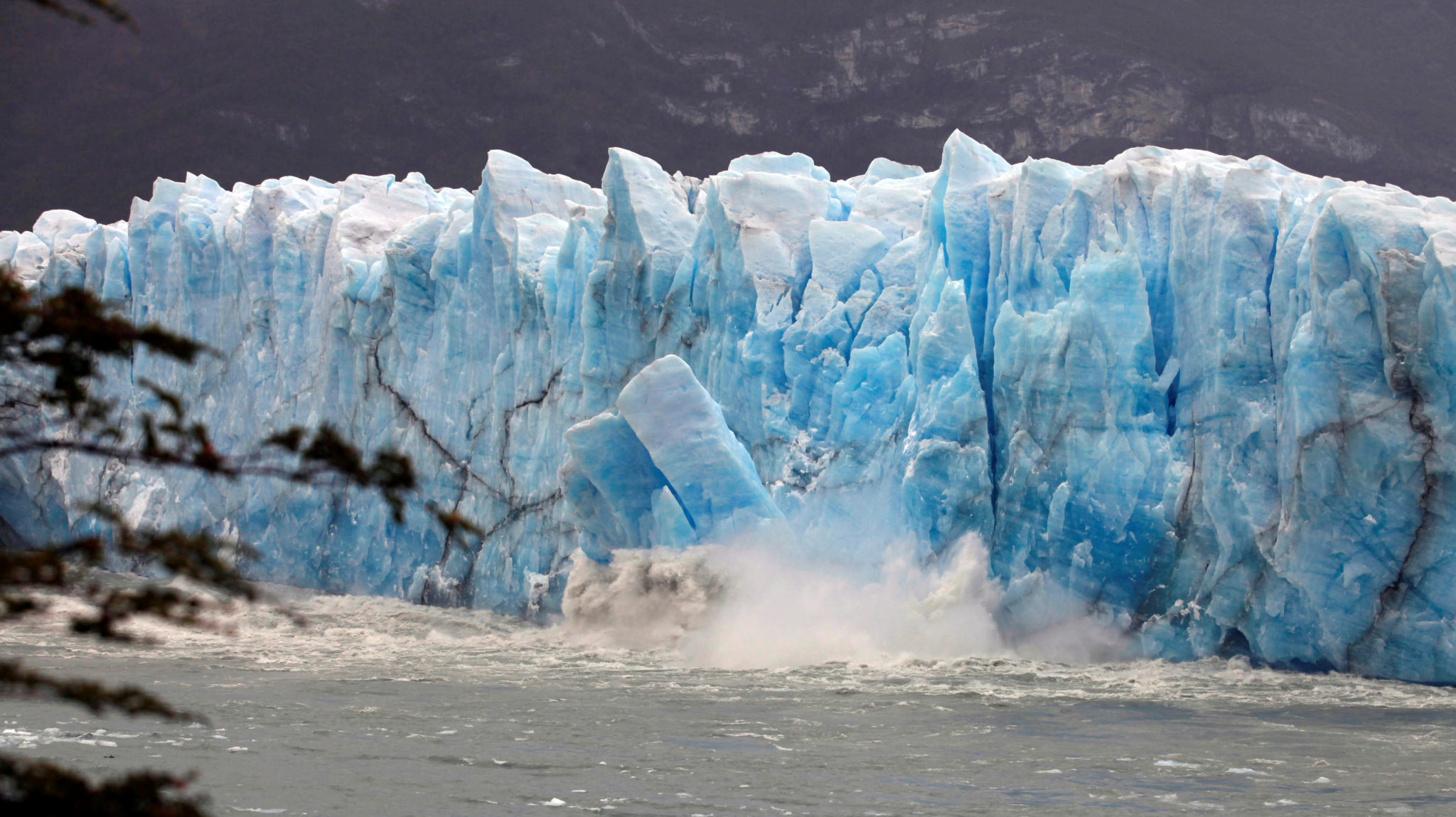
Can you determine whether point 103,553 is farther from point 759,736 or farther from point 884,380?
point 884,380

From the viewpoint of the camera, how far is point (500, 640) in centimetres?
997

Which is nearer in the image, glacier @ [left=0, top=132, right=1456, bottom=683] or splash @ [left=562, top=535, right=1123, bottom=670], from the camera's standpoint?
glacier @ [left=0, top=132, right=1456, bottom=683]

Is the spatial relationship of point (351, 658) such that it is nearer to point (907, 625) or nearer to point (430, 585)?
point (430, 585)

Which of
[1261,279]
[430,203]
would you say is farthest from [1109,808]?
[430,203]

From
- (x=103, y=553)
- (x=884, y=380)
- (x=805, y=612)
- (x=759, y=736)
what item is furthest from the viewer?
(x=884, y=380)

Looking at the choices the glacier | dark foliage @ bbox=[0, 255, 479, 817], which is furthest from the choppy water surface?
dark foliage @ bbox=[0, 255, 479, 817]

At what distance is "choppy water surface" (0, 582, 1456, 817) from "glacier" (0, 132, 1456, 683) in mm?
808

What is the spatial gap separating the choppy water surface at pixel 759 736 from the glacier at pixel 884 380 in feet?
2.65

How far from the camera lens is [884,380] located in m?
9.63

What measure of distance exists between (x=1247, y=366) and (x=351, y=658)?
6.19 metres

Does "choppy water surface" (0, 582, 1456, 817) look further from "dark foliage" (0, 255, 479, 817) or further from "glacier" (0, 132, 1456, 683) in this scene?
"dark foliage" (0, 255, 479, 817)

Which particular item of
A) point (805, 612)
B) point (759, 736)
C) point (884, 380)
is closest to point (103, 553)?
point (759, 736)

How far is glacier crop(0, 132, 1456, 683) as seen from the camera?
7.47 m

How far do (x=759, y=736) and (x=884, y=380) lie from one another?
3.85 meters
